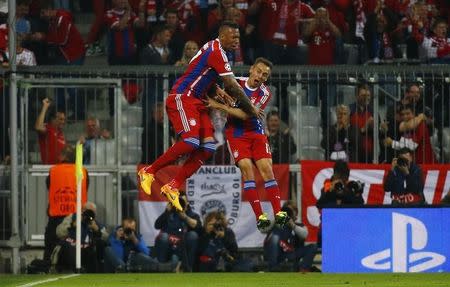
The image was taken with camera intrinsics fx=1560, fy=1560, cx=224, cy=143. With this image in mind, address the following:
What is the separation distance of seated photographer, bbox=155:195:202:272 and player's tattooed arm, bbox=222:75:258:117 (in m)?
4.28

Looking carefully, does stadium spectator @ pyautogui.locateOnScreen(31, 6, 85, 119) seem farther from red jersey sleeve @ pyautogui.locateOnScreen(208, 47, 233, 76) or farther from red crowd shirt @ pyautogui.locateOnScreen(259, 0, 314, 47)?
red jersey sleeve @ pyautogui.locateOnScreen(208, 47, 233, 76)

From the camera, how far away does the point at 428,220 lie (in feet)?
70.1

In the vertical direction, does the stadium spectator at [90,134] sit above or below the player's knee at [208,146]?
above

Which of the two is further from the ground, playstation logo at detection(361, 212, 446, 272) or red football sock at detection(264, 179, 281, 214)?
red football sock at detection(264, 179, 281, 214)

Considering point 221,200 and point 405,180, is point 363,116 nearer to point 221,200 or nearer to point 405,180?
point 405,180

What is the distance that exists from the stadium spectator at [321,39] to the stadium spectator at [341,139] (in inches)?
88.4

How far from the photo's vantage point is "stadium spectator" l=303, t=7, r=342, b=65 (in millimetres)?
25859

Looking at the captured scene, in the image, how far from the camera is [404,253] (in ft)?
70.0

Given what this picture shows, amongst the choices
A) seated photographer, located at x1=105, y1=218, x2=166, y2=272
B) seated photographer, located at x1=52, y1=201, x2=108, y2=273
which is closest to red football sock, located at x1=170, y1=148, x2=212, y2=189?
seated photographer, located at x1=105, y1=218, x2=166, y2=272

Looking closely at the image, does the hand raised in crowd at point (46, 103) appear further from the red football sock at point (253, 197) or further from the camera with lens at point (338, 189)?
the red football sock at point (253, 197)

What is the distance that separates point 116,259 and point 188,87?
4.63m

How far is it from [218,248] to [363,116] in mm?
3112

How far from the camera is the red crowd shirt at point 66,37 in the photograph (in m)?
26.2

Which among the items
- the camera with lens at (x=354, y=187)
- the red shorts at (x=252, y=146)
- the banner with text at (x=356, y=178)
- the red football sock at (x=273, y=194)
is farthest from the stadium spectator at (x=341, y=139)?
the red football sock at (x=273, y=194)
